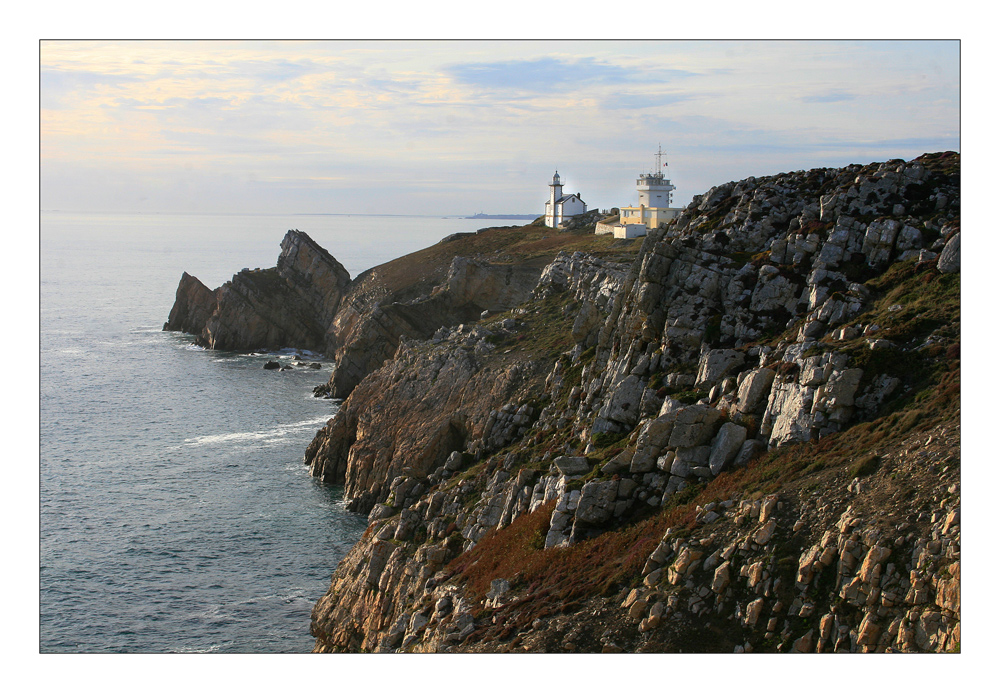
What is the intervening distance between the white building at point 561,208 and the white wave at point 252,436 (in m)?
83.6

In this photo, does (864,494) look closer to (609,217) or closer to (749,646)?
(749,646)

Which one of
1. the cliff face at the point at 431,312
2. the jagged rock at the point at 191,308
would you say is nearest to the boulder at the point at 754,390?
the cliff face at the point at 431,312

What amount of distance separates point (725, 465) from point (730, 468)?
26cm

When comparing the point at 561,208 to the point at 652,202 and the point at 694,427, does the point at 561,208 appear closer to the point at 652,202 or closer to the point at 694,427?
the point at 652,202

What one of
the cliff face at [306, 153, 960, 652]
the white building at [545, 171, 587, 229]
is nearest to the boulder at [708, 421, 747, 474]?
the cliff face at [306, 153, 960, 652]

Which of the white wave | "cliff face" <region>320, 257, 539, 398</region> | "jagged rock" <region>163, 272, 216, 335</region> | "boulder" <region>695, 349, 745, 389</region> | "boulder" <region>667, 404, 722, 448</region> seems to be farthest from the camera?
"jagged rock" <region>163, 272, 216, 335</region>

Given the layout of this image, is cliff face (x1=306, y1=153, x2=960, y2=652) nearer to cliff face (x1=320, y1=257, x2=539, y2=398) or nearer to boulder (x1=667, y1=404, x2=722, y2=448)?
boulder (x1=667, y1=404, x2=722, y2=448)

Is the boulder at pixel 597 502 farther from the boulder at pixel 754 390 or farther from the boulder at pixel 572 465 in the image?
the boulder at pixel 754 390

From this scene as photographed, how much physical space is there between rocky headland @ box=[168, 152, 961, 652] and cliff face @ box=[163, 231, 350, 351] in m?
84.0

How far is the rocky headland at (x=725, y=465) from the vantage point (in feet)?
89.0

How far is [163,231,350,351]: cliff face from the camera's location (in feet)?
463

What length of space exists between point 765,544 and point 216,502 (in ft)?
161

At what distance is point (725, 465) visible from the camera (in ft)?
112

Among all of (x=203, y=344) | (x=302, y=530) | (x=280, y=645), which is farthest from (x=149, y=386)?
(x=280, y=645)
